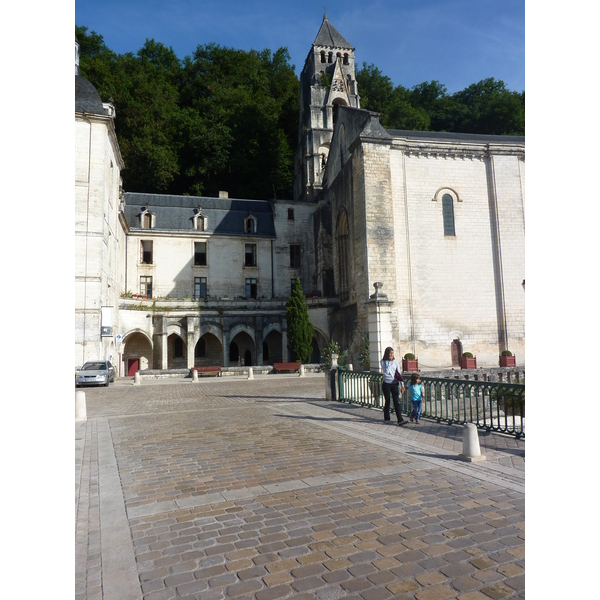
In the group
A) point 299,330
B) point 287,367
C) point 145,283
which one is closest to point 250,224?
→ point 145,283

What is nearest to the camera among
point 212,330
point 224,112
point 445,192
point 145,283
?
point 445,192

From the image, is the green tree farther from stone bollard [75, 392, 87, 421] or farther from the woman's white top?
the woman's white top

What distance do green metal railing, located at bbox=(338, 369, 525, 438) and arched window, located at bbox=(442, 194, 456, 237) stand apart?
1548cm

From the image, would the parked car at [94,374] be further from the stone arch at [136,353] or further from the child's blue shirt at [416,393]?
the child's blue shirt at [416,393]

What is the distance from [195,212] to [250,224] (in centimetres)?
453

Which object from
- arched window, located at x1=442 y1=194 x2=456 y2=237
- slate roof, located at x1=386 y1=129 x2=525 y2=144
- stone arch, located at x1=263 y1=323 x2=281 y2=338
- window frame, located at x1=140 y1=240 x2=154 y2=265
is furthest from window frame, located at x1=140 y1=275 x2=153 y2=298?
arched window, located at x1=442 y1=194 x2=456 y2=237

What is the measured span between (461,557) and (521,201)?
2729cm

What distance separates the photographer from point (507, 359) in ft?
77.6

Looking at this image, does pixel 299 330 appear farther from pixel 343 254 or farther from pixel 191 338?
pixel 191 338

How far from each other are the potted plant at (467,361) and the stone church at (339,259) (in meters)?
1.41

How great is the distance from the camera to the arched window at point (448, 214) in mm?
26266

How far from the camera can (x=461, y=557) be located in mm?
3426

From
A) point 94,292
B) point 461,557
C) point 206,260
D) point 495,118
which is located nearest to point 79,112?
point 94,292

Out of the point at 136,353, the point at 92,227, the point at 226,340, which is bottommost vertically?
the point at 136,353
